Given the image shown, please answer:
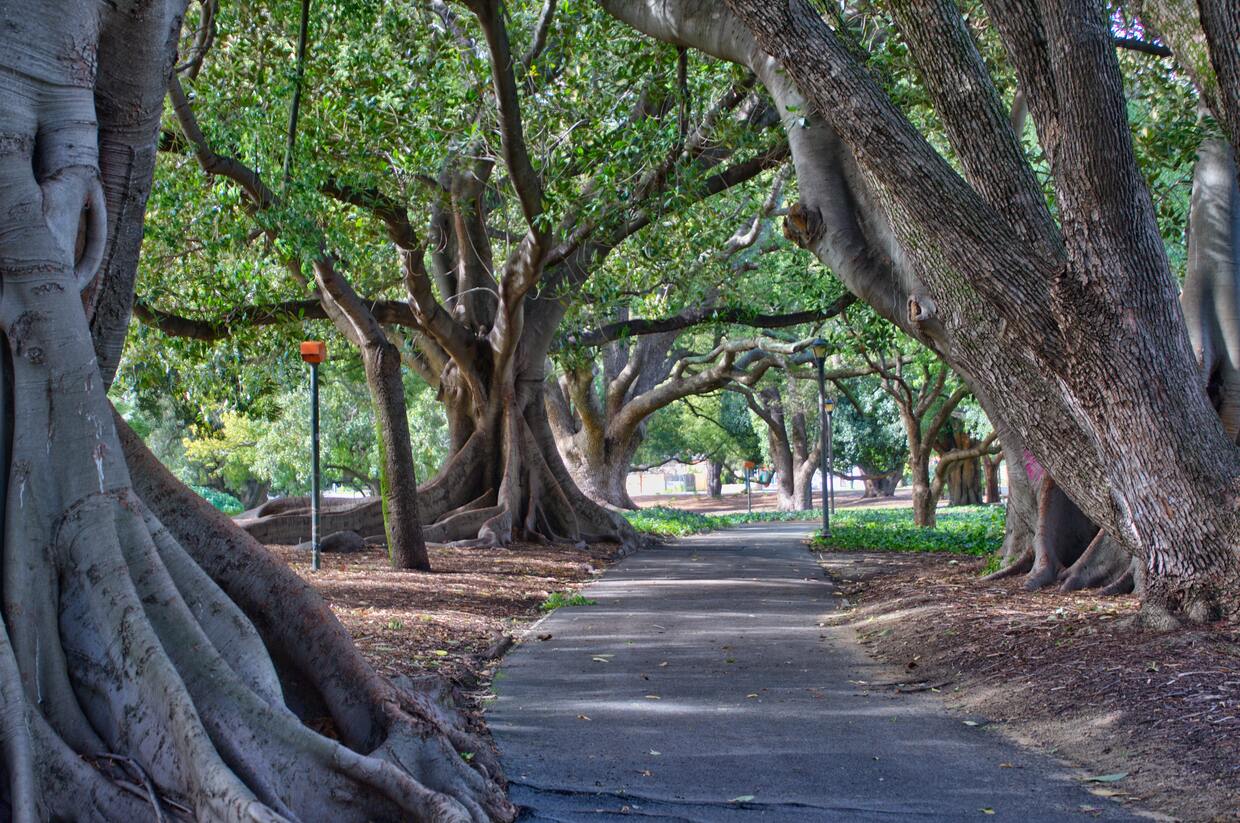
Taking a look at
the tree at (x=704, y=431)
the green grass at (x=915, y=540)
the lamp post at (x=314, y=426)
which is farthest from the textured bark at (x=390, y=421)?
the tree at (x=704, y=431)

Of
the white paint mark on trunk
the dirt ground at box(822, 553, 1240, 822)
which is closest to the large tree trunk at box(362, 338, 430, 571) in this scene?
the dirt ground at box(822, 553, 1240, 822)

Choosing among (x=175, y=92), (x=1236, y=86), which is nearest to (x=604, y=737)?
(x=1236, y=86)

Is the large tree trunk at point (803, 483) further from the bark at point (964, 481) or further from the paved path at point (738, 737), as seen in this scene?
the paved path at point (738, 737)

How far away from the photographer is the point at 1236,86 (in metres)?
6.70

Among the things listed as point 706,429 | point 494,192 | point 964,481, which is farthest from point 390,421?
point 706,429

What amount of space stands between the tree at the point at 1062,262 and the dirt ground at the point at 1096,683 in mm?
650

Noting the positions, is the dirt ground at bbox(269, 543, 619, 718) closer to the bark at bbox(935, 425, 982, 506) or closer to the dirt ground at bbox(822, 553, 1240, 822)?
the dirt ground at bbox(822, 553, 1240, 822)

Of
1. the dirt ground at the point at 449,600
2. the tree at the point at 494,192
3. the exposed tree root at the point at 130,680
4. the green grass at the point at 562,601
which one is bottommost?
the green grass at the point at 562,601

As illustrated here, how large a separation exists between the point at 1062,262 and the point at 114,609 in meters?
5.70

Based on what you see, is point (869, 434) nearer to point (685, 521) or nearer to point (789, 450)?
point (789, 450)

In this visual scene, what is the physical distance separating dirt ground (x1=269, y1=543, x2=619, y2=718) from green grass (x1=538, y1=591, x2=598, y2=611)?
10 centimetres

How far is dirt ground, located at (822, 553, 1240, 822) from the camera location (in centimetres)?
482

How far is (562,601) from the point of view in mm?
11617

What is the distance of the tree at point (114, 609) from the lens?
12.5 feet
